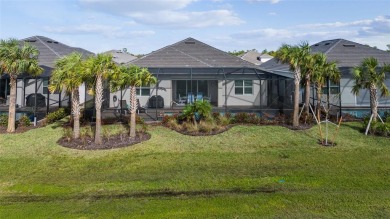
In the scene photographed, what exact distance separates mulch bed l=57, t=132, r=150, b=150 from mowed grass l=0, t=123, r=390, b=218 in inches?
16.0

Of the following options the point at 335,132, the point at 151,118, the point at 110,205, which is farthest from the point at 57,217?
the point at 335,132

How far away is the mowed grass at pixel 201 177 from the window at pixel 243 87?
840 cm

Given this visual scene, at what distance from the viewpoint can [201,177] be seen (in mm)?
9773

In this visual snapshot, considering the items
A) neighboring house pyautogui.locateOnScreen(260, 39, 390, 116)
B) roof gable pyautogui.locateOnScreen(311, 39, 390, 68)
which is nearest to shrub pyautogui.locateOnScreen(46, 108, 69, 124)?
neighboring house pyautogui.locateOnScreen(260, 39, 390, 116)

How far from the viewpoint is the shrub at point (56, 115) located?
17184mm

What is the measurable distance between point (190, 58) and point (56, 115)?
35.4ft

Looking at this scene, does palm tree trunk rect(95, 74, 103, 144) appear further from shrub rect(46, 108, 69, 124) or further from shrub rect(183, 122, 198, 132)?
shrub rect(46, 108, 69, 124)

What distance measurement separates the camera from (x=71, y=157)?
12.3m

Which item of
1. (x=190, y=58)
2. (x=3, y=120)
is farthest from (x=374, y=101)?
(x=3, y=120)

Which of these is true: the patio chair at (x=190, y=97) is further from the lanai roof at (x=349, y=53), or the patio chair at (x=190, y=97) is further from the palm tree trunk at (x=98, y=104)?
the palm tree trunk at (x=98, y=104)

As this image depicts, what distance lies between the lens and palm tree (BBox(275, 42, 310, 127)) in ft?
52.5

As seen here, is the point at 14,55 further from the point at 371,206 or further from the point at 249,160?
the point at 371,206

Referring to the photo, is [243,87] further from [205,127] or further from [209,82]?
[205,127]

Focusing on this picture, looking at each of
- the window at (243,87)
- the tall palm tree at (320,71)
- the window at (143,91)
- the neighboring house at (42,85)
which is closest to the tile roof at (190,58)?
the window at (243,87)
